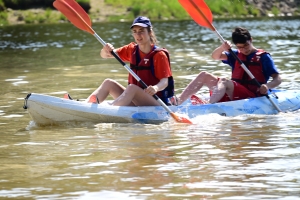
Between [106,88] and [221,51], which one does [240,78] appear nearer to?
[221,51]

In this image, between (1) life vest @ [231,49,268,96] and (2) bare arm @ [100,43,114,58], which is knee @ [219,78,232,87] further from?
(2) bare arm @ [100,43,114,58]

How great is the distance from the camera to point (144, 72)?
8.86m

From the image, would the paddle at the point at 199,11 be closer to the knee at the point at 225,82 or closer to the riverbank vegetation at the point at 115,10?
the knee at the point at 225,82

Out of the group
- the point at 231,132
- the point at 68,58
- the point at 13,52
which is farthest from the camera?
the point at 13,52

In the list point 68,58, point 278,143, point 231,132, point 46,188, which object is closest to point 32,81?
point 68,58

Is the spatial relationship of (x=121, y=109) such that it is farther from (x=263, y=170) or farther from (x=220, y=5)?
(x=220, y=5)

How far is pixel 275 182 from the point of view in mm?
5777

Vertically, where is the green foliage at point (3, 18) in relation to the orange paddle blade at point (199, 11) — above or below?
below

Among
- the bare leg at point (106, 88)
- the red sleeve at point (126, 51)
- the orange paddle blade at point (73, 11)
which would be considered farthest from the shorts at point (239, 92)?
the orange paddle blade at point (73, 11)

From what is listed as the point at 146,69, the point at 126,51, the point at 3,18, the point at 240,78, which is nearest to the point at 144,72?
the point at 146,69

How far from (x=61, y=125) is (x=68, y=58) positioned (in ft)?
35.2

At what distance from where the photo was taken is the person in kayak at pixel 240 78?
9318 mm

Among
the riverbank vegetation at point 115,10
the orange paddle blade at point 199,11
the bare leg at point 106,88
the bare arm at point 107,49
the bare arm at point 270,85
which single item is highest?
the orange paddle blade at point 199,11

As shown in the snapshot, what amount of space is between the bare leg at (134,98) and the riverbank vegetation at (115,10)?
31.5 metres
